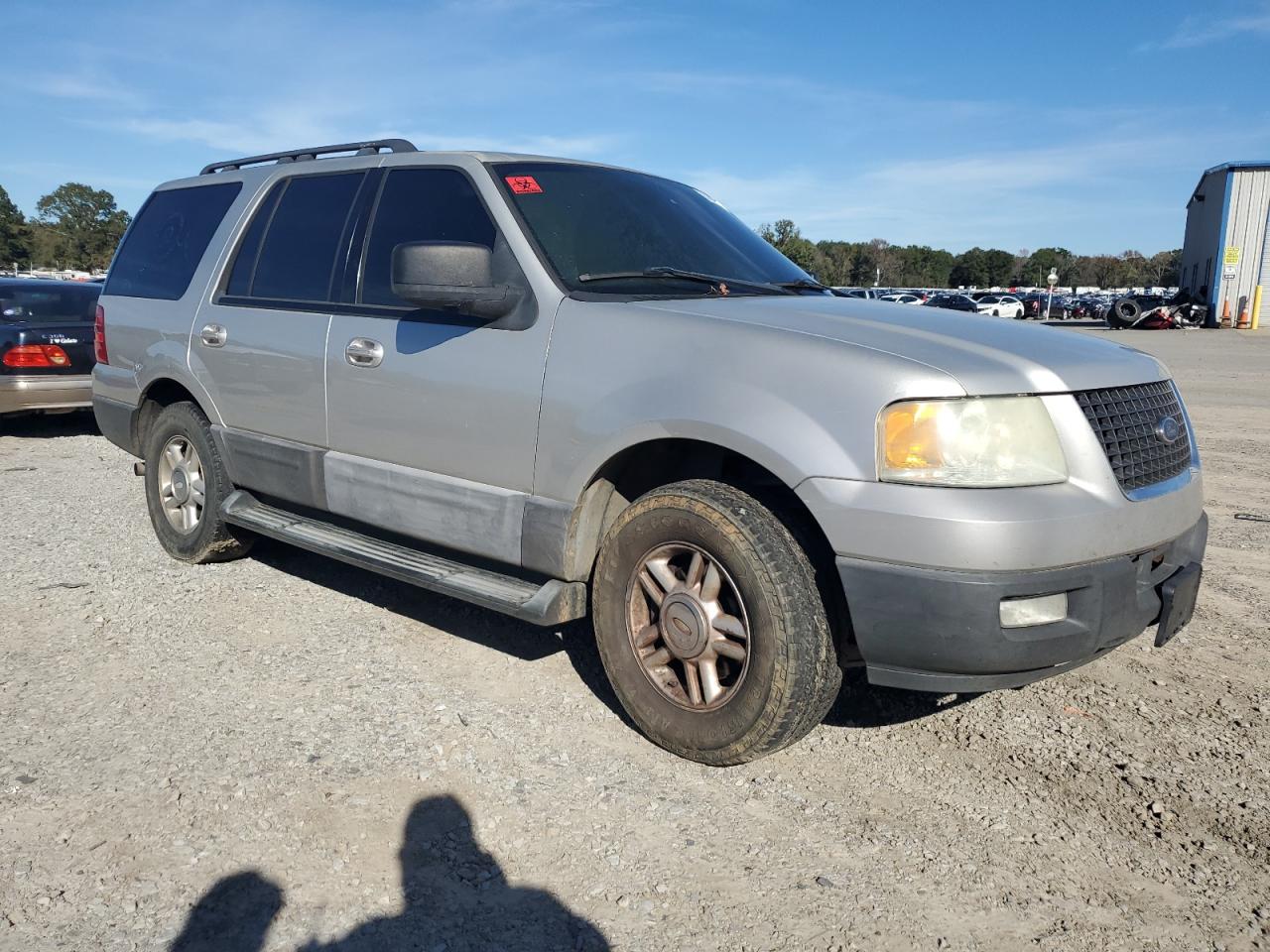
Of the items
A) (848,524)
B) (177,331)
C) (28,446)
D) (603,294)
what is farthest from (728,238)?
(28,446)

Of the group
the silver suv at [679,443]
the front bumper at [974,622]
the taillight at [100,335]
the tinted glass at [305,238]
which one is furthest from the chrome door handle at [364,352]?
the taillight at [100,335]

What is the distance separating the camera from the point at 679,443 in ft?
11.4

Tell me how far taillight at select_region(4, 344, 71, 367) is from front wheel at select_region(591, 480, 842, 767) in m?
8.12

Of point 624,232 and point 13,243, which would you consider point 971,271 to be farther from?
point 624,232

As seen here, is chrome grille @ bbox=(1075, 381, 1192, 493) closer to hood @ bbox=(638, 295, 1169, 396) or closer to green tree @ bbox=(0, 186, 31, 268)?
hood @ bbox=(638, 295, 1169, 396)

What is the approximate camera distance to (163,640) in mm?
4367

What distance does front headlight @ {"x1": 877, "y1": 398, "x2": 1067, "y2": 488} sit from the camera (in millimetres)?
2758

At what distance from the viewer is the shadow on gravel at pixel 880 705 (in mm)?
3658

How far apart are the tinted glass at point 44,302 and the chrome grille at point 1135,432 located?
9515 mm

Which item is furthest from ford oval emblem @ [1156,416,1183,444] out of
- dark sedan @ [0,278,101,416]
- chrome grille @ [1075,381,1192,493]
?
dark sedan @ [0,278,101,416]

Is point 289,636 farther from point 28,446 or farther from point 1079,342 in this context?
point 28,446

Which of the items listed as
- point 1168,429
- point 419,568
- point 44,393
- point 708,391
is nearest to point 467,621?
point 419,568

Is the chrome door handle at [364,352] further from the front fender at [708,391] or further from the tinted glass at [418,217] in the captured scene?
the front fender at [708,391]

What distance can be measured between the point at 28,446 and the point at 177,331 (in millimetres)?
5668
